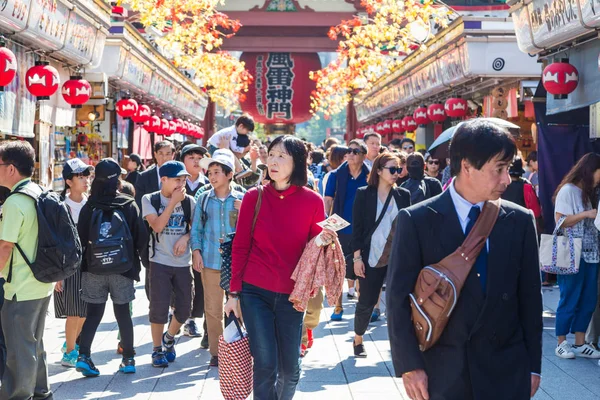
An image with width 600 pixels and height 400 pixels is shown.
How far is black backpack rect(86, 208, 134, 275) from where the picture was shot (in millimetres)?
6480

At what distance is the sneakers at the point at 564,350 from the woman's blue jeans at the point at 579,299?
10 centimetres

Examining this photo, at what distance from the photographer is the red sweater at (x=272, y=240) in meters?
4.83

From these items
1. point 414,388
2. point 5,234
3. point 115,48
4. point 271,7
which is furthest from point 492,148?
point 271,7

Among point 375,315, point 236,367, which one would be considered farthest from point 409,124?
point 236,367

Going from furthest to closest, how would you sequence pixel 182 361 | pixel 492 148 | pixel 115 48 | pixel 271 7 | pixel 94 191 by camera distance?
pixel 271 7, pixel 115 48, pixel 182 361, pixel 94 191, pixel 492 148

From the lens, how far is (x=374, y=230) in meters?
7.34

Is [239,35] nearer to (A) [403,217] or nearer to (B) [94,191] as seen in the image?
(B) [94,191]

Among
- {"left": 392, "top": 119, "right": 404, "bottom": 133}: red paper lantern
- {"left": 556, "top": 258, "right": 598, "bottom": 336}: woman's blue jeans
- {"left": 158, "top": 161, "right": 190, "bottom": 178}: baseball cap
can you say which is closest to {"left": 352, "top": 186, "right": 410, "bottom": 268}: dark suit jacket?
{"left": 158, "top": 161, "right": 190, "bottom": 178}: baseball cap

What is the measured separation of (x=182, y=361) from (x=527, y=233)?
458 centimetres

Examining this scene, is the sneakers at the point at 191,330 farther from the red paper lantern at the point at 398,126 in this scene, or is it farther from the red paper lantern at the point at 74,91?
the red paper lantern at the point at 398,126

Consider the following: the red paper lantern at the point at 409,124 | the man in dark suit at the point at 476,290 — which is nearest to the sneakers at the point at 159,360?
the man in dark suit at the point at 476,290

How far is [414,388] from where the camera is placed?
3.23 m

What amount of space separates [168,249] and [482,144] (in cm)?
425

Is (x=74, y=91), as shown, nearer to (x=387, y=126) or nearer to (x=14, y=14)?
(x=14, y=14)
